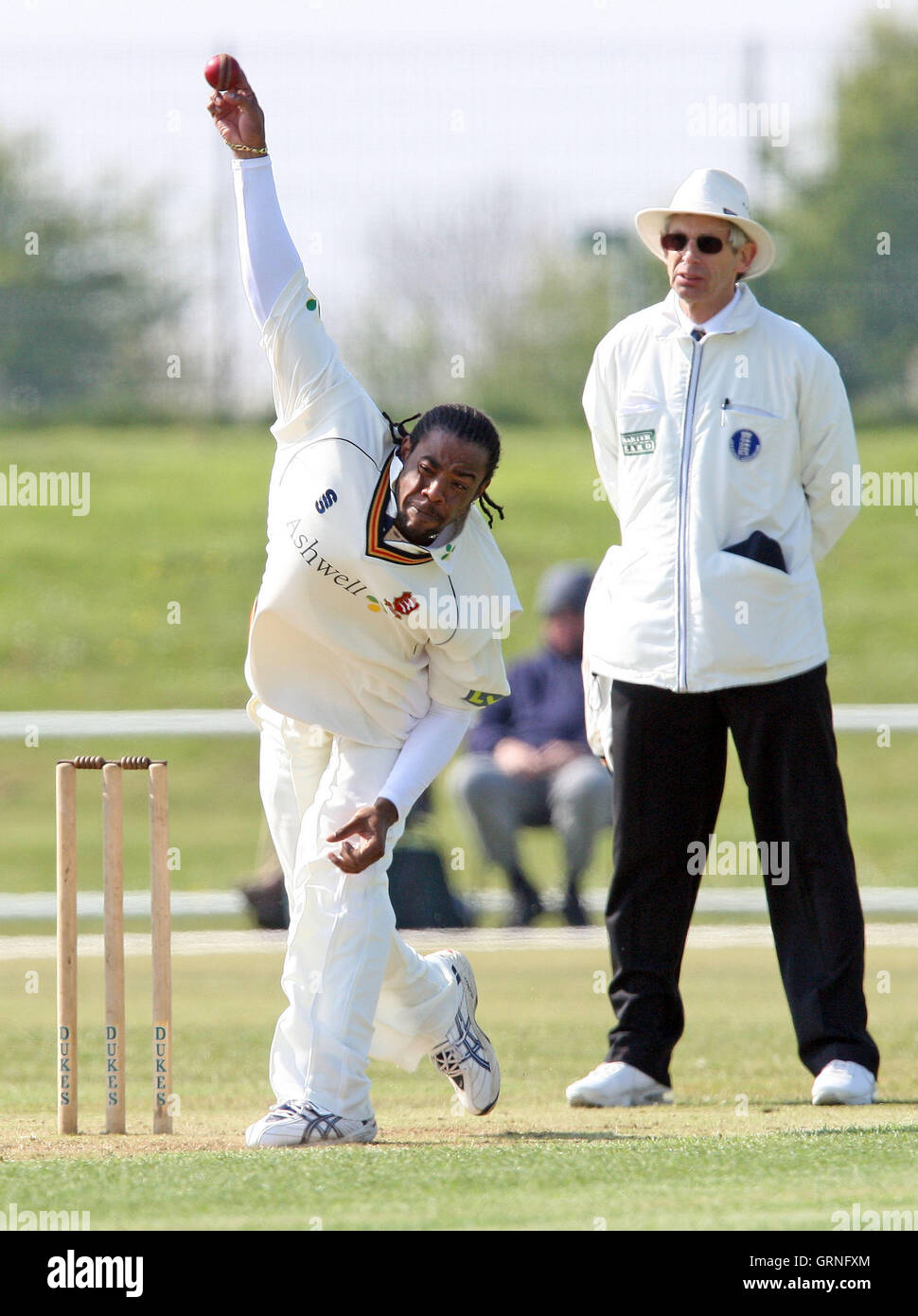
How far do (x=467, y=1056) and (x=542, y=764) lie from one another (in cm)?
430

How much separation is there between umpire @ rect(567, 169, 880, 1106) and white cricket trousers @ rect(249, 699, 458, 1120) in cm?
76

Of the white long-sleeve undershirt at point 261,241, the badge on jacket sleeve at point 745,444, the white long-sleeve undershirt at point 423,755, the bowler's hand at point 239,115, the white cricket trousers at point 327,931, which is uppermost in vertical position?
the bowler's hand at point 239,115

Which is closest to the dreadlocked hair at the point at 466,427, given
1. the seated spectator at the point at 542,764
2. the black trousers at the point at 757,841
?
the black trousers at the point at 757,841

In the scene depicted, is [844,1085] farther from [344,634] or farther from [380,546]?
[380,546]

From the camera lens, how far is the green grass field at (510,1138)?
3.51m

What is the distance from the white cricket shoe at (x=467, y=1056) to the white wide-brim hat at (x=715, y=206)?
1.79 m

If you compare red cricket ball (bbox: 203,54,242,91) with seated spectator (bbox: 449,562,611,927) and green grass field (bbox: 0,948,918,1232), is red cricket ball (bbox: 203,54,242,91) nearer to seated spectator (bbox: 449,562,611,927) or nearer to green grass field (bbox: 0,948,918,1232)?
green grass field (bbox: 0,948,918,1232)

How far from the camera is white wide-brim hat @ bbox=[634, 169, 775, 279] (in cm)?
491

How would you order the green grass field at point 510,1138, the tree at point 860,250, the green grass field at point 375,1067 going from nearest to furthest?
the green grass field at point 510,1138
the green grass field at point 375,1067
the tree at point 860,250

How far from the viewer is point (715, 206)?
4.90m

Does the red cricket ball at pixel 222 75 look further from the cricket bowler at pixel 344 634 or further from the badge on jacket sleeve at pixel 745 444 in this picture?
the badge on jacket sleeve at pixel 745 444

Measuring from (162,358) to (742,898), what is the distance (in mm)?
9586

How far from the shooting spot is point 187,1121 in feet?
16.0

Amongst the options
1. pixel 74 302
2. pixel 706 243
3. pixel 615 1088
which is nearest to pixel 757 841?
pixel 615 1088
